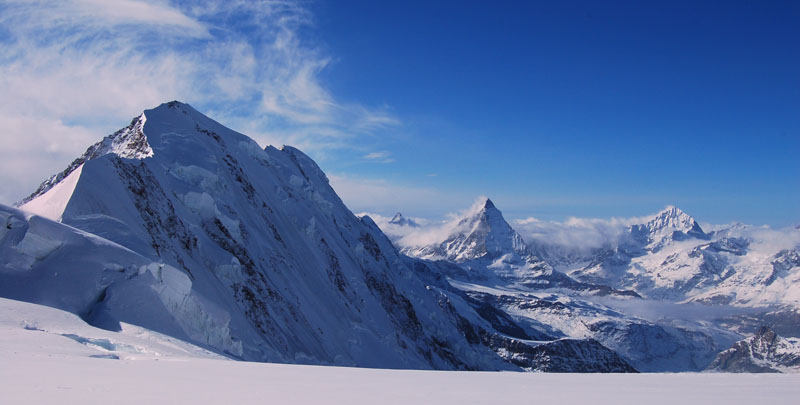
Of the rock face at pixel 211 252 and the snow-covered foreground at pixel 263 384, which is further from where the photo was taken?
the rock face at pixel 211 252

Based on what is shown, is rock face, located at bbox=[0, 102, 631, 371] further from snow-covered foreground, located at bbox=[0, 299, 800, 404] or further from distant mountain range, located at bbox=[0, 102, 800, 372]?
snow-covered foreground, located at bbox=[0, 299, 800, 404]

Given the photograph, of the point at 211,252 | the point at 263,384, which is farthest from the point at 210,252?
the point at 263,384

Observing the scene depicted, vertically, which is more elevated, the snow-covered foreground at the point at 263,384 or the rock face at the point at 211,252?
the rock face at the point at 211,252

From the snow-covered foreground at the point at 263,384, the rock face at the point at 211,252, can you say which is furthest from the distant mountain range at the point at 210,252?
the snow-covered foreground at the point at 263,384

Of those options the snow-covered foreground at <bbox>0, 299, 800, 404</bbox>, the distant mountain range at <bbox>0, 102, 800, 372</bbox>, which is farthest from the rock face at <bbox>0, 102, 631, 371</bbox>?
the snow-covered foreground at <bbox>0, 299, 800, 404</bbox>

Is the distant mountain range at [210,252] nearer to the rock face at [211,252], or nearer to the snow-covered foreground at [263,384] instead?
the rock face at [211,252]

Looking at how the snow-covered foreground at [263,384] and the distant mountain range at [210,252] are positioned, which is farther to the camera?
the distant mountain range at [210,252]

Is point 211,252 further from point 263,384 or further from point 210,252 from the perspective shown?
point 263,384

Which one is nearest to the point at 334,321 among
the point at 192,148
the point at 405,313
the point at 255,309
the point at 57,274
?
the point at 255,309
